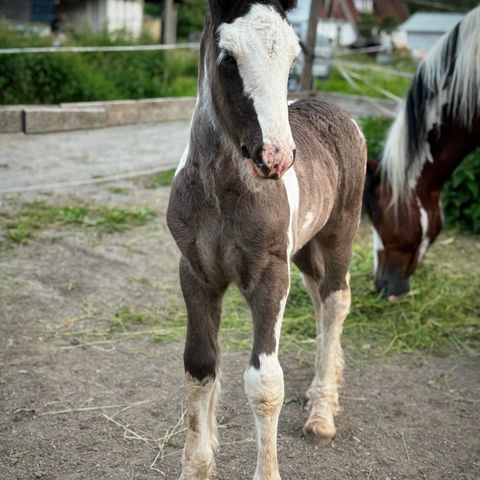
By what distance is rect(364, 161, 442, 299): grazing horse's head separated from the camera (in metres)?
4.64

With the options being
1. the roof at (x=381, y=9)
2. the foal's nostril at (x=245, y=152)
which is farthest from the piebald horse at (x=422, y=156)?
the roof at (x=381, y=9)

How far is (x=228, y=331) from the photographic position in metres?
4.15

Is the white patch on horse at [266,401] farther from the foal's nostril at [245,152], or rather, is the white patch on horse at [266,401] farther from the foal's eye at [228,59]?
the foal's eye at [228,59]

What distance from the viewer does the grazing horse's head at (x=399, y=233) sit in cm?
464

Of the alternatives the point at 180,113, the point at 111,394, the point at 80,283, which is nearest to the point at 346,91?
the point at 180,113

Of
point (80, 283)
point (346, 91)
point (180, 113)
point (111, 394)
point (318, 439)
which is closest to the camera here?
point (318, 439)

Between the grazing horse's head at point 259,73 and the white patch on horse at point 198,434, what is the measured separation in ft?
3.12

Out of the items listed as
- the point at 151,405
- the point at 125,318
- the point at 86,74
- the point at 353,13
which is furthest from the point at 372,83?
the point at 353,13

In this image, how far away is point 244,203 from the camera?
2.38m

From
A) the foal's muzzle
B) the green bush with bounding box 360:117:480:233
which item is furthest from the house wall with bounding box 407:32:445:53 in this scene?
the foal's muzzle

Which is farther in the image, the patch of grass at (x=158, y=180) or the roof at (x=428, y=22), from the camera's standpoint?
the roof at (x=428, y=22)

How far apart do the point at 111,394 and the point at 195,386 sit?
35.8 inches

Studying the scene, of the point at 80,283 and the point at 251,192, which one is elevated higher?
the point at 251,192

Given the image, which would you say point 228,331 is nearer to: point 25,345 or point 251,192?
point 25,345
